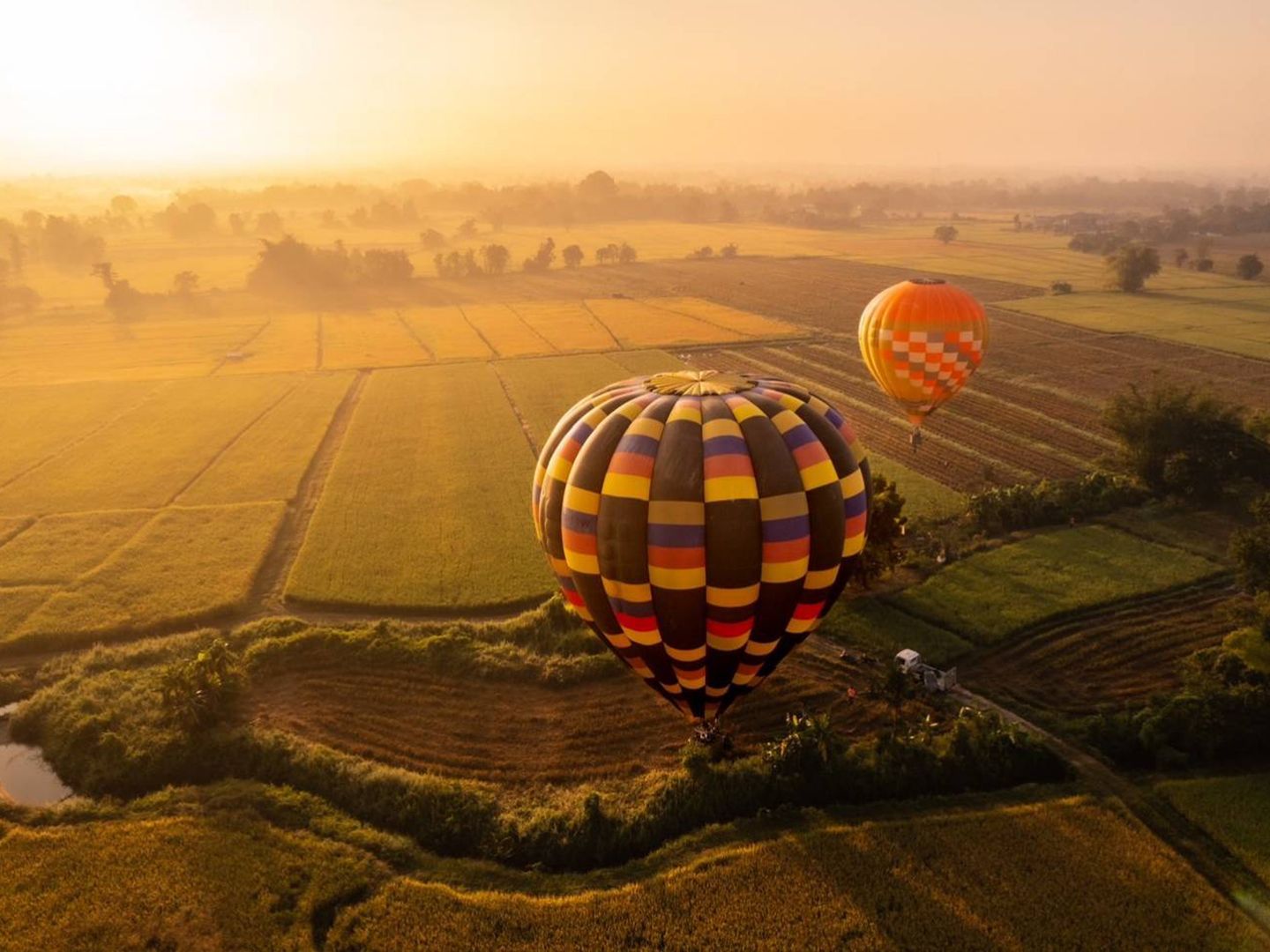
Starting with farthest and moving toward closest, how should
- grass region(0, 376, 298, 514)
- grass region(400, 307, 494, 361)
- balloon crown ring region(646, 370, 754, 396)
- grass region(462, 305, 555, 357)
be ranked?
grass region(462, 305, 555, 357)
grass region(400, 307, 494, 361)
grass region(0, 376, 298, 514)
balloon crown ring region(646, 370, 754, 396)

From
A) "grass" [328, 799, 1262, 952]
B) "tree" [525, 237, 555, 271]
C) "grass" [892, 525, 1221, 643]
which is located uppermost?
"tree" [525, 237, 555, 271]

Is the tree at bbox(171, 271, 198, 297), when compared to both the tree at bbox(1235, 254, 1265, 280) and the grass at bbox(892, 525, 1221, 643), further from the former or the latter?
the tree at bbox(1235, 254, 1265, 280)

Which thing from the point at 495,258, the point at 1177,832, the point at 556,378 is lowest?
the point at 1177,832

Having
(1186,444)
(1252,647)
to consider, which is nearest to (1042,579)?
(1252,647)

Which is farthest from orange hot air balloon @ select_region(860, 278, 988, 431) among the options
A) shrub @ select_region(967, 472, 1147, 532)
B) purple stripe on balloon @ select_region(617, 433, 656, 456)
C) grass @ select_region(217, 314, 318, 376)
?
grass @ select_region(217, 314, 318, 376)

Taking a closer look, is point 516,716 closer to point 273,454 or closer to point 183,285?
point 273,454

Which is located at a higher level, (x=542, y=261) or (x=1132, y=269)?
(x=542, y=261)

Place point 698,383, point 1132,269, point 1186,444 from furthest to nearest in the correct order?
point 1132,269
point 1186,444
point 698,383
